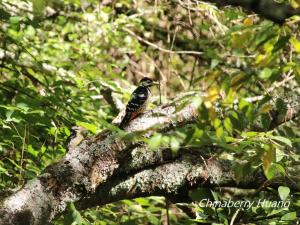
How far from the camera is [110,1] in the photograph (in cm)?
745

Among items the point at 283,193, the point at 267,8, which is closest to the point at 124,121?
the point at 283,193

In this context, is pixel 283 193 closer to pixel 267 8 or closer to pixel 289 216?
pixel 289 216

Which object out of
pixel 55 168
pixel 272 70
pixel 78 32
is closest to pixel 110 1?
pixel 78 32

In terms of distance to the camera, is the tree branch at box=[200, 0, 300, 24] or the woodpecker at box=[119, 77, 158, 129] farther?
the woodpecker at box=[119, 77, 158, 129]

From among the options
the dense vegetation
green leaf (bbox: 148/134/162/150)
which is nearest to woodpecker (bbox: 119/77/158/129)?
the dense vegetation

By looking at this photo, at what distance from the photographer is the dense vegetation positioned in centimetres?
176

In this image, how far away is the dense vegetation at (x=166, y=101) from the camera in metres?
1.76

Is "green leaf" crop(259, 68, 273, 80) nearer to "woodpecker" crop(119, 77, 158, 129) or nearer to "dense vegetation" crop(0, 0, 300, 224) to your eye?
"dense vegetation" crop(0, 0, 300, 224)

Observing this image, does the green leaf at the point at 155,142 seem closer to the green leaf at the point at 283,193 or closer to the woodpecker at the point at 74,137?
A: the green leaf at the point at 283,193

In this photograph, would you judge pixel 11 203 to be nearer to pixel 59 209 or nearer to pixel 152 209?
pixel 59 209

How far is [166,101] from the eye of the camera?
4352mm

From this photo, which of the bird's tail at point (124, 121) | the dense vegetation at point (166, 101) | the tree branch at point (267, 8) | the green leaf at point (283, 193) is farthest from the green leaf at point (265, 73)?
the bird's tail at point (124, 121)

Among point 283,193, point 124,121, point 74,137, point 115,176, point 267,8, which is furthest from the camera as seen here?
point 74,137

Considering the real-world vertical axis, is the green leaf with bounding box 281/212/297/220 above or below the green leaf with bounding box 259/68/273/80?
below
